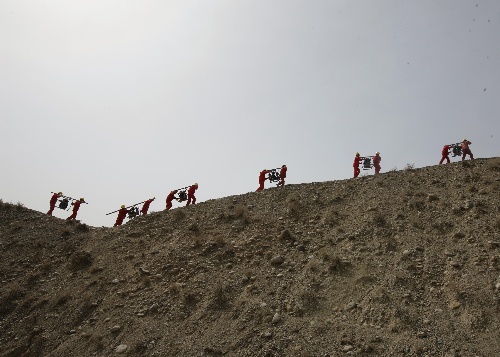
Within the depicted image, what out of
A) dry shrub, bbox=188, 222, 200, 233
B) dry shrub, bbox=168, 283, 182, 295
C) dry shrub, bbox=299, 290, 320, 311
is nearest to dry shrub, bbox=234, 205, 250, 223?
dry shrub, bbox=188, 222, 200, 233

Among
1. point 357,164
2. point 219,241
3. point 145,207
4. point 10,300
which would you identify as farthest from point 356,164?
point 10,300

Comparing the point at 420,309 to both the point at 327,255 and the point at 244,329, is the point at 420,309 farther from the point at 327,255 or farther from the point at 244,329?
the point at 244,329

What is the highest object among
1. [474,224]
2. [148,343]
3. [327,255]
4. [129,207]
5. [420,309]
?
[129,207]

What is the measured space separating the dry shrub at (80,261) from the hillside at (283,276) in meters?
0.05

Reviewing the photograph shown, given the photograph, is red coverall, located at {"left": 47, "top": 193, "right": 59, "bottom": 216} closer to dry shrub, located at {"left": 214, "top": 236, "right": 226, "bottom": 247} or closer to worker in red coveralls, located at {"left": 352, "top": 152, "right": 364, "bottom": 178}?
dry shrub, located at {"left": 214, "top": 236, "right": 226, "bottom": 247}

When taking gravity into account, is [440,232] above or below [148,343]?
above

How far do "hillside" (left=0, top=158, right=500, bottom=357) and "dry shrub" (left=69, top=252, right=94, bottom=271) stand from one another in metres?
0.05

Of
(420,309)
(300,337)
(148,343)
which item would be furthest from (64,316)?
(420,309)

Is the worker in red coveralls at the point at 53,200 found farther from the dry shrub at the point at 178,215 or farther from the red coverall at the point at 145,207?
the dry shrub at the point at 178,215

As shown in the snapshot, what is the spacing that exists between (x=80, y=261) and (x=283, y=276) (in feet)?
27.7

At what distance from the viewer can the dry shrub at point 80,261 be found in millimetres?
16297

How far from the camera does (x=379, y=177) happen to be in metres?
18.7

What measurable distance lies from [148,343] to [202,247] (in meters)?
4.74

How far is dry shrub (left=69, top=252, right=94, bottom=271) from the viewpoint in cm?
1630
